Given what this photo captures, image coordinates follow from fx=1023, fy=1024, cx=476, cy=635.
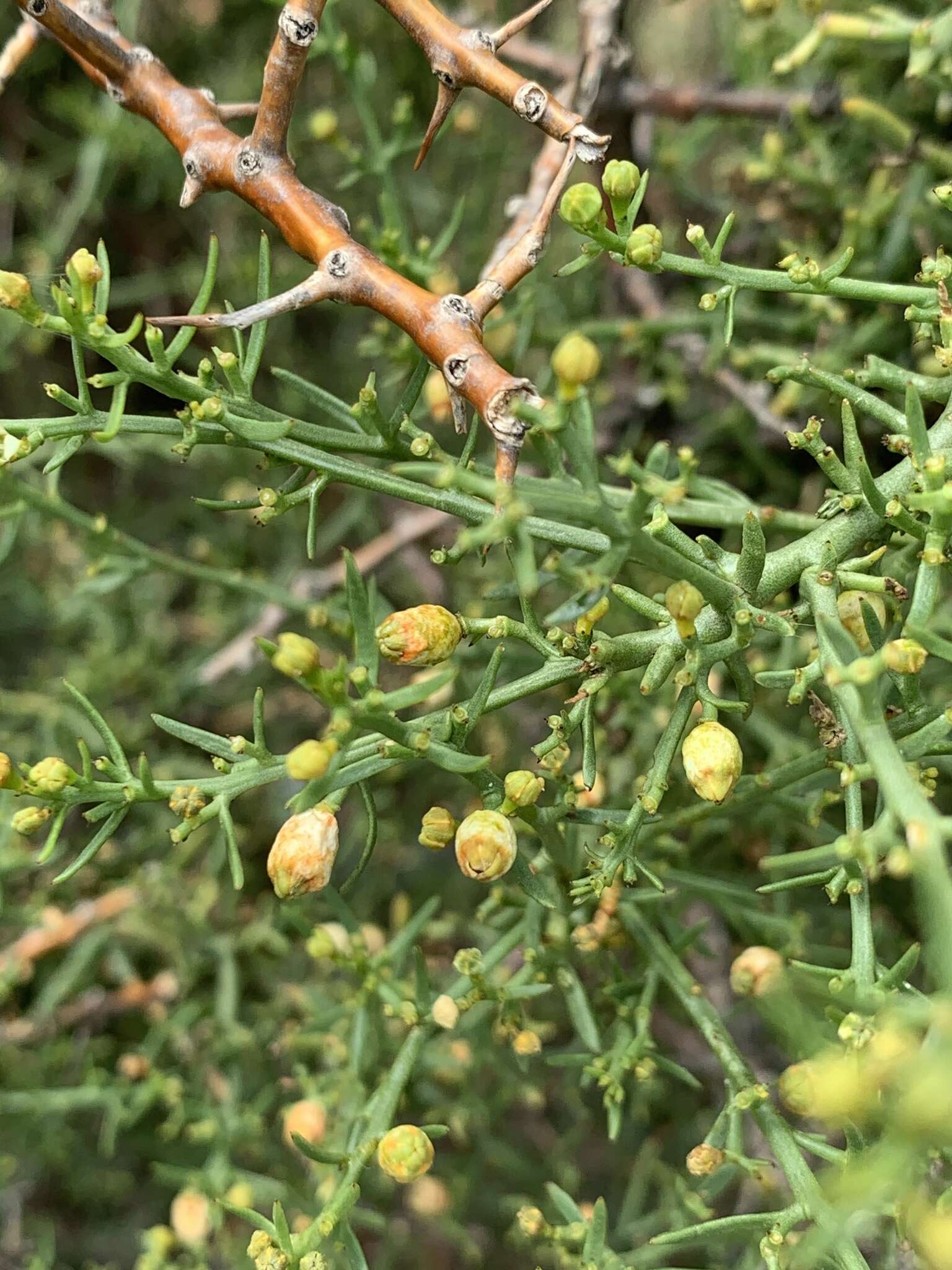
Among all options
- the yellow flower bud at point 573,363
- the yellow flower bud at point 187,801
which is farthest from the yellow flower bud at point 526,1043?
the yellow flower bud at point 573,363

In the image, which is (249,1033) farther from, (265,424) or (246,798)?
(265,424)

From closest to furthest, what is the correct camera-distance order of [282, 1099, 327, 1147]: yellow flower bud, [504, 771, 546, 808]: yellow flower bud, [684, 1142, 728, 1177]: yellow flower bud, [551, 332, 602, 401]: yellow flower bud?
1. [551, 332, 602, 401]: yellow flower bud
2. [504, 771, 546, 808]: yellow flower bud
3. [684, 1142, 728, 1177]: yellow flower bud
4. [282, 1099, 327, 1147]: yellow flower bud

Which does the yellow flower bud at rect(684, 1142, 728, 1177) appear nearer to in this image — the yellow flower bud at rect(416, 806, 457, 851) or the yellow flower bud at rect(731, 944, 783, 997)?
the yellow flower bud at rect(731, 944, 783, 997)

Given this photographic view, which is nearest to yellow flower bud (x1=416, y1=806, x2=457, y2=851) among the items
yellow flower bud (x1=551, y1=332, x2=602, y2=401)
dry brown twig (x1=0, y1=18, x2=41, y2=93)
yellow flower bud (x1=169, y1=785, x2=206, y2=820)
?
yellow flower bud (x1=169, y1=785, x2=206, y2=820)

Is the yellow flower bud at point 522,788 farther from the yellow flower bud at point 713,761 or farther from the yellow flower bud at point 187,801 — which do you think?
the yellow flower bud at point 187,801

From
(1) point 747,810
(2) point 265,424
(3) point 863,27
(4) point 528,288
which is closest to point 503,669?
(1) point 747,810

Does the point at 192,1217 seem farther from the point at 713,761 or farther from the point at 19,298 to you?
the point at 19,298

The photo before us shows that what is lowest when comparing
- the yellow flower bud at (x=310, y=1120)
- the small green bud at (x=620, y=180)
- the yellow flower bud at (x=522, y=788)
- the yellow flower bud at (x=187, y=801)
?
the yellow flower bud at (x=310, y=1120)
